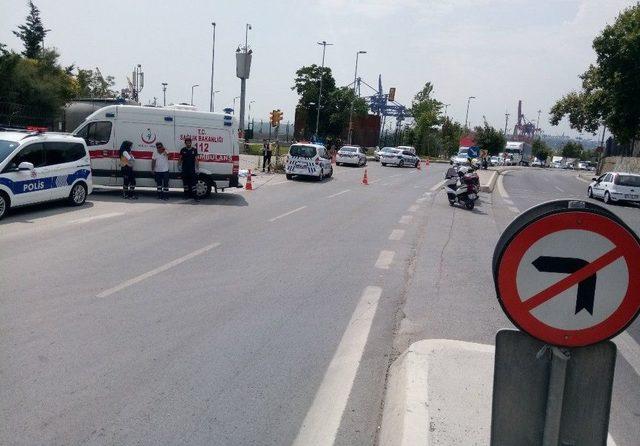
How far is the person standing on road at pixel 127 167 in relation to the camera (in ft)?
55.7

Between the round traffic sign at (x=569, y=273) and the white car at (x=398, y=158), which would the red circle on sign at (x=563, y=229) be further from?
the white car at (x=398, y=158)

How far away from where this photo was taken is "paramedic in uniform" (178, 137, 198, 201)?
671 inches

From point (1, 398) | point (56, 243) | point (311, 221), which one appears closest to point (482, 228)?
point (311, 221)

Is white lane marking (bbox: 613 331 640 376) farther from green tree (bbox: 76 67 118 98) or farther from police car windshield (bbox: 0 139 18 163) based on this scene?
green tree (bbox: 76 67 118 98)

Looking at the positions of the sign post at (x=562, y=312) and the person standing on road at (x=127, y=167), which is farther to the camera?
the person standing on road at (x=127, y=167)

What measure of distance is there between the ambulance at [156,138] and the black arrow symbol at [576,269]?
16.2 meters

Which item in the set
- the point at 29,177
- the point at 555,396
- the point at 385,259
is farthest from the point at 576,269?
the point at 29,177

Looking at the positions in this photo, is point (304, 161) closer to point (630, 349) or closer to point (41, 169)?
point (41, 169)

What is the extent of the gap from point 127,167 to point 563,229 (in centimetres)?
1633

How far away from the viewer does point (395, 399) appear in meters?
4.26

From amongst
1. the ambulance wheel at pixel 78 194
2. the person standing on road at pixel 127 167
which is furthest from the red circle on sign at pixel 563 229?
the person standing on road at pixel 127 167

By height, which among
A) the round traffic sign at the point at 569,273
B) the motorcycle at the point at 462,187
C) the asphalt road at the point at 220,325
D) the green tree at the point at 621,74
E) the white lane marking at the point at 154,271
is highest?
the green tree at the point at 621,74

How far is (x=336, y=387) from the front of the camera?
4672 millimetres

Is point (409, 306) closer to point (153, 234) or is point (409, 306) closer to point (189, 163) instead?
point (153, 234)
